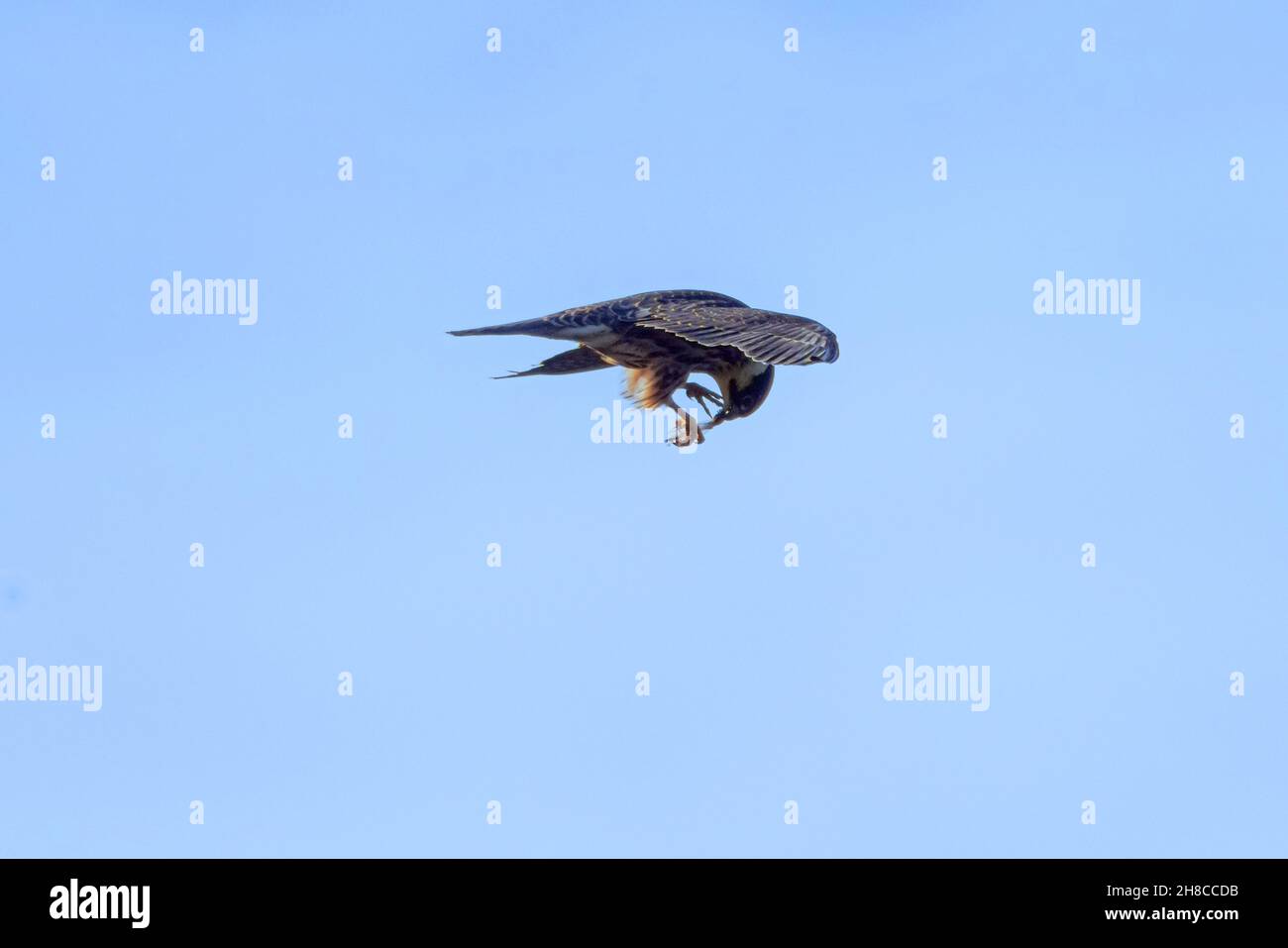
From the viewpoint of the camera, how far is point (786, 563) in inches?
1296

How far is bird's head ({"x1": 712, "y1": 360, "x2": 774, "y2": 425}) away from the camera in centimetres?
2941

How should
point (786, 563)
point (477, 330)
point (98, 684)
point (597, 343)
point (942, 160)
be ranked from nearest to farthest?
point (477, 330)
point (597, 343)
point (786, 563)
point (942, 160)
point (98, 684)

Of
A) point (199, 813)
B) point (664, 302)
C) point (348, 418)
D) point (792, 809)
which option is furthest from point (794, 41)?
point (199, 813)

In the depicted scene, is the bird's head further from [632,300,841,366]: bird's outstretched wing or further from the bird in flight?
[632,300,841,366]: bird's outstretched wing

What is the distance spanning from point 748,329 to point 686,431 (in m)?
2.23

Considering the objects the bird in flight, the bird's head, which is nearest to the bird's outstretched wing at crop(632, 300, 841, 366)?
the bird in flight

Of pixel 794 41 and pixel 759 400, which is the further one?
pixel 794 41

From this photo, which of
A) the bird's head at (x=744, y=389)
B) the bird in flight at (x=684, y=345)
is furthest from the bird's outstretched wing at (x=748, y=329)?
the bird's head at (x=744, y=389)

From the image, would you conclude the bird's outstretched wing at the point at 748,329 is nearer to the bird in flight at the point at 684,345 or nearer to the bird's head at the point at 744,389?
the bird in flight at the point at 684,345

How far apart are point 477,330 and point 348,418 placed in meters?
8.66

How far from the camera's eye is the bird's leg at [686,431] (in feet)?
96.0

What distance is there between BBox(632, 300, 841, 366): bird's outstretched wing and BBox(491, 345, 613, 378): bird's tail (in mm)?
1807

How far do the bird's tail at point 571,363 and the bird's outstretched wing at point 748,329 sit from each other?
1.81 metres
